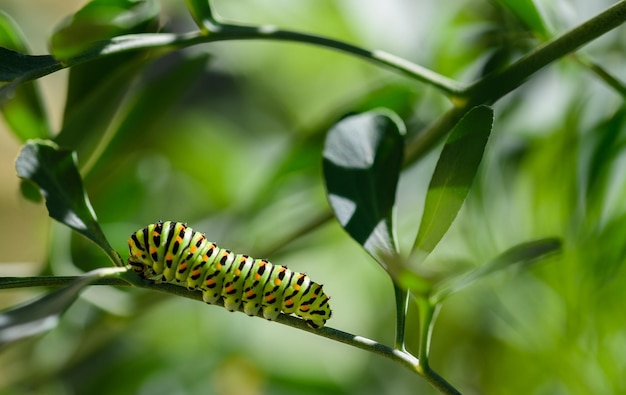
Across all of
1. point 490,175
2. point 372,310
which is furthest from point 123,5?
point 372,310

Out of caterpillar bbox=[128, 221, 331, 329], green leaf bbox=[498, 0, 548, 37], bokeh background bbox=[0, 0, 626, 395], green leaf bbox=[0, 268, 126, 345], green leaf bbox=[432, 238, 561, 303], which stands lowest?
bokeh background bbox=[0, 0, 626, 395]

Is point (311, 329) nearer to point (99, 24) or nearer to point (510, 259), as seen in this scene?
point (510, 259)

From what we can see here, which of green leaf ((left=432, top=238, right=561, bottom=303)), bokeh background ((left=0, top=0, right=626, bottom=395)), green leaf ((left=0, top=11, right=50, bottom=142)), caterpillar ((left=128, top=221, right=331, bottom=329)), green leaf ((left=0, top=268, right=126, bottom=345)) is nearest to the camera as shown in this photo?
green leaf ((left=0, top=268, right=126, bottom=345))

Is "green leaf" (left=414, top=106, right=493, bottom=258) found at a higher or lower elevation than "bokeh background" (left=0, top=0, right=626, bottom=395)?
higher

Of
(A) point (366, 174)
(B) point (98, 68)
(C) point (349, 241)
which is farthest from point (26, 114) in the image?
(C) point (349, 241)

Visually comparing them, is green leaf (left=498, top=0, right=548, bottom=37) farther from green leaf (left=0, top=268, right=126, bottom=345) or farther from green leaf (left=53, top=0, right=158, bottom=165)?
green leaf (left=0, top=268, right=126, bottom=345)

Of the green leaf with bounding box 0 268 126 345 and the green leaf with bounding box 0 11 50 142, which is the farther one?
the green leaf with bounding box 0 11 50 142

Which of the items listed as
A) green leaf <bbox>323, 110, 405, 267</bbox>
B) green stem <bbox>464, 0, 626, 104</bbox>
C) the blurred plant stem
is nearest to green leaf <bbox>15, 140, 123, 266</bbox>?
the blurred plant stem
